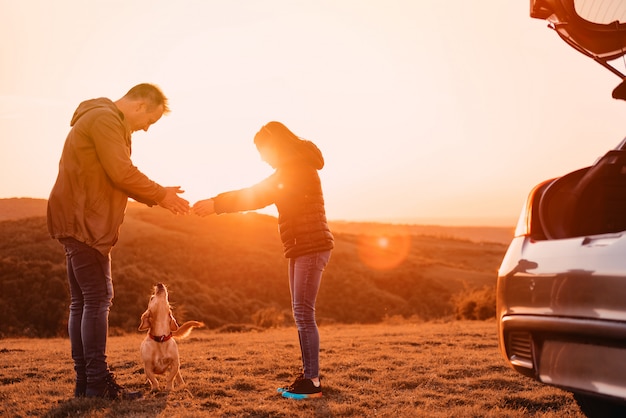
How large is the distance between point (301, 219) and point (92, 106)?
1989 mm

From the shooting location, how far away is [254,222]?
43031 mm

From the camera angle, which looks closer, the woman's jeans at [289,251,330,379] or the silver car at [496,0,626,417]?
the silver car at [496,0,626,417]

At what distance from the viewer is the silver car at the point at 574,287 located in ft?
9.97

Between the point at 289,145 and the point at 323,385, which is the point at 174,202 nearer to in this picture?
the point at 289,145

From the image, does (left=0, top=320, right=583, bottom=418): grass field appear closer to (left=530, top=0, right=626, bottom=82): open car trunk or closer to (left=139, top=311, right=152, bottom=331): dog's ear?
(left=139, top=311, right=152, bottom=331): dog's ear

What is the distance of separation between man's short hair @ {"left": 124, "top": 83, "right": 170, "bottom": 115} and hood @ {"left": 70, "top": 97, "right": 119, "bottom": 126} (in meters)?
0.23

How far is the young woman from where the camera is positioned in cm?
529

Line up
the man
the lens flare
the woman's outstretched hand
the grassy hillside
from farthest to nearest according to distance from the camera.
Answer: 1. the lens flare
2. the grassy hillside
3. the woman's outstretched hand
4. the man

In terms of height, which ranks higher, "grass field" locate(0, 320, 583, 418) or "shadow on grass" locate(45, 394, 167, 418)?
"shadow on grass" locate(45, 394, 167, 418)

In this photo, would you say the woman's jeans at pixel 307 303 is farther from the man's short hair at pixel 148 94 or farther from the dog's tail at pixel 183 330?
the man's short hair at pixel 148 94

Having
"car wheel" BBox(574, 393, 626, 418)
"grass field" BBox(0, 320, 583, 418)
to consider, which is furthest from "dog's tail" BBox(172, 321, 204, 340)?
"car wheel" BBox(574, 393, 626, 418)

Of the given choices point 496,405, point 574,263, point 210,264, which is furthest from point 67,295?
point 574,263

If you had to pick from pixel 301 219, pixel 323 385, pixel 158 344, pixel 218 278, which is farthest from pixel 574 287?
pixel 218 278

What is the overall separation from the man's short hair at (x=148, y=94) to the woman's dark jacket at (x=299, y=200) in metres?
1.10
